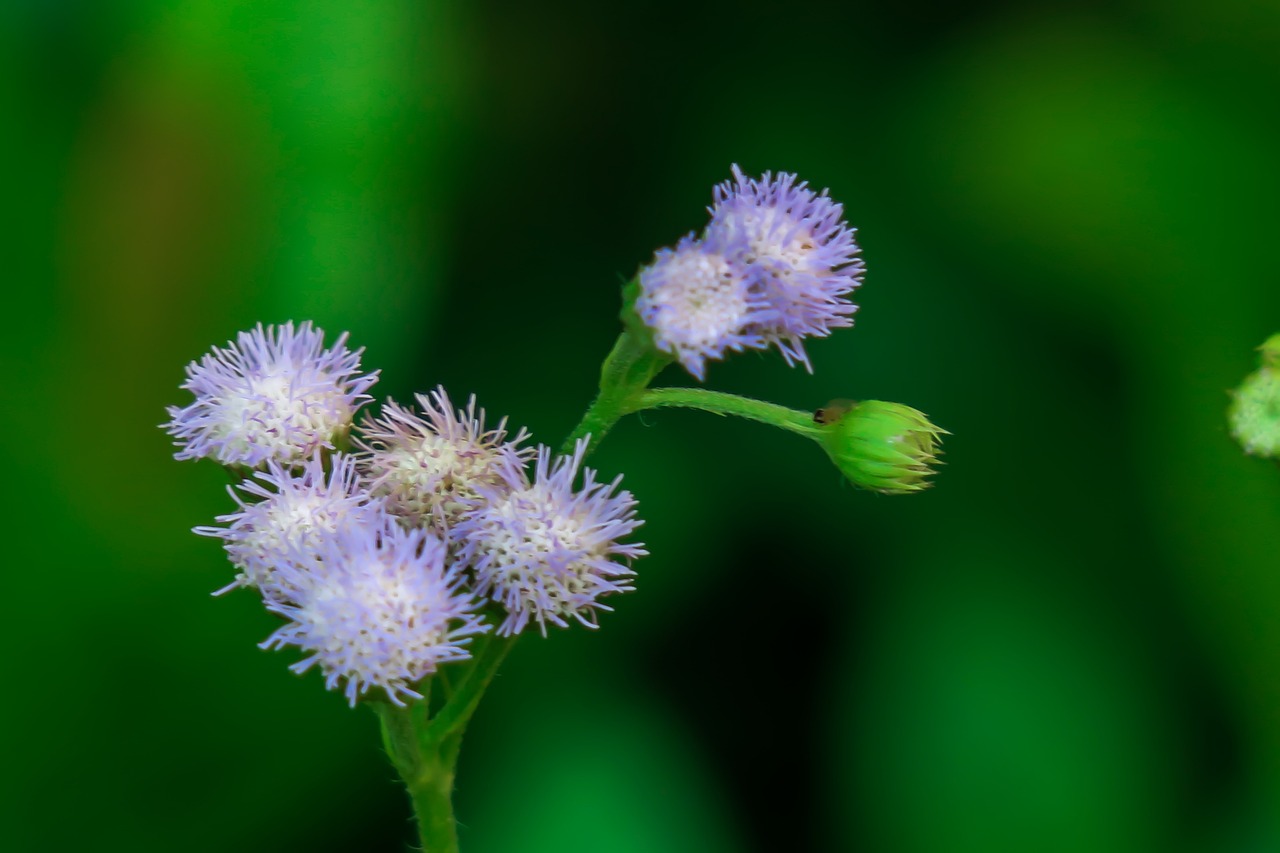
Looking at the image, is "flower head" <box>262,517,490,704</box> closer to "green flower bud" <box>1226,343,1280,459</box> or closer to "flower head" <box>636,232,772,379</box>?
"flower head" <box>636,232,772,379</box>

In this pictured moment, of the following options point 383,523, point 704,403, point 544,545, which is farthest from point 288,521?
point 704,403

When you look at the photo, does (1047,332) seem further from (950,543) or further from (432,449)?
(432,449)

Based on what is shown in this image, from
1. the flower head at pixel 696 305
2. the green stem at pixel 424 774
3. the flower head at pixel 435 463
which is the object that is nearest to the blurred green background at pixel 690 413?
the green stem at pixel 424 774

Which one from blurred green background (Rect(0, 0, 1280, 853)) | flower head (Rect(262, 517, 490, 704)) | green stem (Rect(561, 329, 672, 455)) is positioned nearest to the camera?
flower head (Rect(262, 517, 490, 704))

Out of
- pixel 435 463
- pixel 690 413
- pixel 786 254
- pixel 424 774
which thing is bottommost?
pixel 424 774

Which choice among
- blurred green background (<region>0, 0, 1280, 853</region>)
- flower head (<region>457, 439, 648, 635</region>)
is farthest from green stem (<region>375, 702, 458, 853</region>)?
blurred green background (<region>0, 0, 1280, 853</region>)

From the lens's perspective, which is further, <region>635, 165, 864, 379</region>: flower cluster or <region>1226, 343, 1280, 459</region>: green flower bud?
<region>1226, 343, 1280, 459</region>: green flower bud

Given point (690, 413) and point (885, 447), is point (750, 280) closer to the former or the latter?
point (885, 447)
